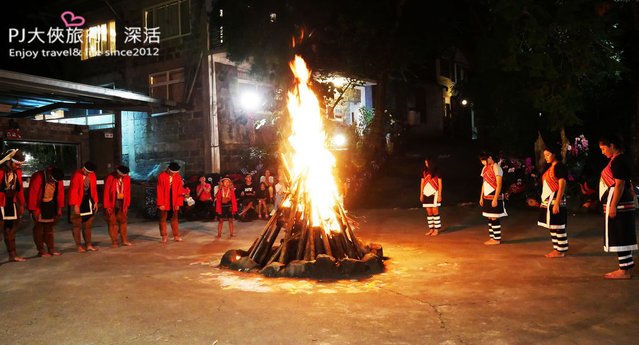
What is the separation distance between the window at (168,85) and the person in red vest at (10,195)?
10866mm

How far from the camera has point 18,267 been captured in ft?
29.0

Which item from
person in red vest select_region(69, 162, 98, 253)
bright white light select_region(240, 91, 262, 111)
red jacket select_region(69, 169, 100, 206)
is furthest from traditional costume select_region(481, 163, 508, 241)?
bright white light select_region(240, 91, 262, 111)

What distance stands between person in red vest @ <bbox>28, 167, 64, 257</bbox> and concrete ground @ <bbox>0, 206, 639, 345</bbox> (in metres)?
0.68

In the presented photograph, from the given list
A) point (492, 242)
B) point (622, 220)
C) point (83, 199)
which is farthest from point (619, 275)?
point (83, 199)

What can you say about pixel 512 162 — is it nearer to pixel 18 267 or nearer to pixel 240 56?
pixel 240 56

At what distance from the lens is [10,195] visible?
30.3 feet

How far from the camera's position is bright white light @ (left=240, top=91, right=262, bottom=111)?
66.0 ft

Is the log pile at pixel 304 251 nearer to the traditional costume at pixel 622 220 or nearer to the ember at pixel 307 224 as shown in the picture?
the ember at pixel 307 224

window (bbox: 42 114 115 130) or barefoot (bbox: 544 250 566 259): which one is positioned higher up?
window (bbox: 42 114 115 130)

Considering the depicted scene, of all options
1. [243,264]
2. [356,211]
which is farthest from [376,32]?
[243,264]

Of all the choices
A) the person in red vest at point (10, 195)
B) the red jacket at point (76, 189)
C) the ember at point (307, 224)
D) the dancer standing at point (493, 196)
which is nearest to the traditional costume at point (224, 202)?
the red jacket at point (76, 189)

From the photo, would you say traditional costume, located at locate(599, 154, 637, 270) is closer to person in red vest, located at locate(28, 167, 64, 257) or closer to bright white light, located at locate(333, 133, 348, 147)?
person in red vest, located at locate(28, 167, 64, 257)

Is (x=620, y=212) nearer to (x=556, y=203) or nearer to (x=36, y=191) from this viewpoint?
(x=556, y=203)

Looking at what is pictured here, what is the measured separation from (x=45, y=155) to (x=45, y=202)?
8633mm
